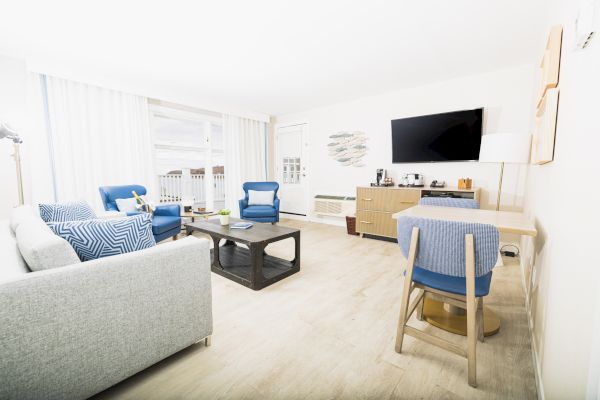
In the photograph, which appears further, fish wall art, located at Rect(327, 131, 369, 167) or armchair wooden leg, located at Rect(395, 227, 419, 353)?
fish wall art, located at Rect(327, 131, 369, 167)

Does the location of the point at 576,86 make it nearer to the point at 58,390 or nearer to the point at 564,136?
the point at 564,136

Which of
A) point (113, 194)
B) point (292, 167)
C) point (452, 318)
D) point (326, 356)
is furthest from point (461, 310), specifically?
point (292, 167)

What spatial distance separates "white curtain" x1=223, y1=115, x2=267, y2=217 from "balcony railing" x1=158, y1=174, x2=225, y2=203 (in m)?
0.31

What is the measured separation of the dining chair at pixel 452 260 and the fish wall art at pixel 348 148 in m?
3.35

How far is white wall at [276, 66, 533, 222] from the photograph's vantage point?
3229 mm

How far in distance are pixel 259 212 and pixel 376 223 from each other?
6.13ft

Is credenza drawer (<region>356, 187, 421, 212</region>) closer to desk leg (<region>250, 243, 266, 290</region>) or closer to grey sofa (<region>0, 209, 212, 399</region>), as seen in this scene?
desk leg (<region>250, 243, 266, 290</region>)

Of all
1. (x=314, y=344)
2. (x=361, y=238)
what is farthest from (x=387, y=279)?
(x=361, y=238)

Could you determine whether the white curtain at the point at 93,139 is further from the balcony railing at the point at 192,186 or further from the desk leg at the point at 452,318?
the desk leg at the point at 452,318

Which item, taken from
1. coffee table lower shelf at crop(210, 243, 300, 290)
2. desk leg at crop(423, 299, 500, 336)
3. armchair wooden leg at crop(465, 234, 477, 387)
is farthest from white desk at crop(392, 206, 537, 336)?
coffee table lower shelf at crop(210, 243, 300, 290)

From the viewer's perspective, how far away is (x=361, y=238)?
4082 mm

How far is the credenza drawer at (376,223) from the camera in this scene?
12.3 feet

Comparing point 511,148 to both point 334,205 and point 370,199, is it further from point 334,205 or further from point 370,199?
point 334,205

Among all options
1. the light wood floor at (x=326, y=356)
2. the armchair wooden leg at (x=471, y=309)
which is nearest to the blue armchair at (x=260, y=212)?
the light wood floor at (x=326, y=356)
